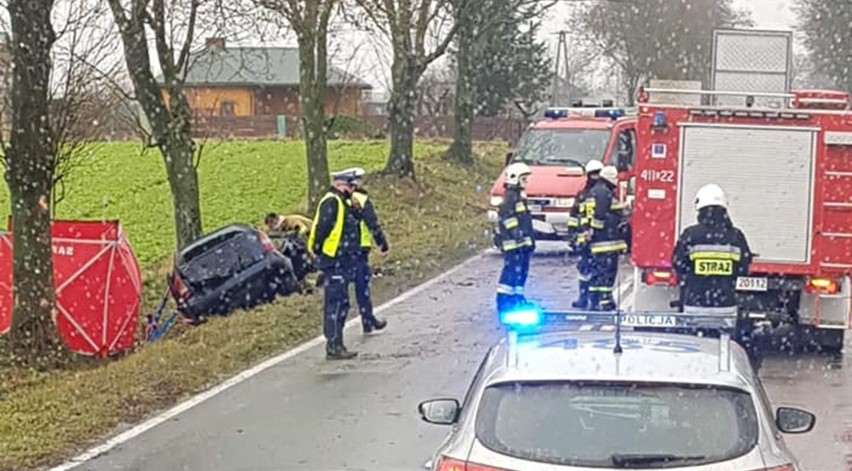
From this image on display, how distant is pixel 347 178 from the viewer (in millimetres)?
13422

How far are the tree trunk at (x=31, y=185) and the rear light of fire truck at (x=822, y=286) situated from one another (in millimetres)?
7451

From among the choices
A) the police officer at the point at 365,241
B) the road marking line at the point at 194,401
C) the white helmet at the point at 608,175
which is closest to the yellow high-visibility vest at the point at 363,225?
the police officer at the point at 365,241

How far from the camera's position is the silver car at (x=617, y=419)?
509cm

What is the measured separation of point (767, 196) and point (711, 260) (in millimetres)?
3245

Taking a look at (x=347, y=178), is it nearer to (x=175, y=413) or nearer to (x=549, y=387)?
(x=175, y=413)

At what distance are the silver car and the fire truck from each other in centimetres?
1589

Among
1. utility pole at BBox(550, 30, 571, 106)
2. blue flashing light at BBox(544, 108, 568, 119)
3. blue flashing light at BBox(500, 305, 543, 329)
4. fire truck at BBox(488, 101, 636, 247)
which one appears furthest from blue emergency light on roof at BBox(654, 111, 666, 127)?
utility pole at BBox(550, 30, 571, 106)

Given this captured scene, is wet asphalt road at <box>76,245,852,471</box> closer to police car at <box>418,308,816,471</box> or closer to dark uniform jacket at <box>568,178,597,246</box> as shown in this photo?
dark uniform jacket at <box>568,178,597,246</box>

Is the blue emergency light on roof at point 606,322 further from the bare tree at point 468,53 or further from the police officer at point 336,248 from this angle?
the bare tree at point 468,53

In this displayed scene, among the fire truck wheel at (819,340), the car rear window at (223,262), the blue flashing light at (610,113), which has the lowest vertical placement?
the fire truck wheel at (819,340)

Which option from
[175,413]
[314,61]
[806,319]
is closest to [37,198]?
[175,413]

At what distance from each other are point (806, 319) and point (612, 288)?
241 cm

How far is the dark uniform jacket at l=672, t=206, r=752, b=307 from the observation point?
34.7 feet

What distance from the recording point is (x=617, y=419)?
5.23 meters
